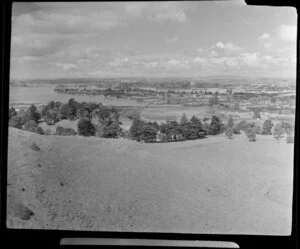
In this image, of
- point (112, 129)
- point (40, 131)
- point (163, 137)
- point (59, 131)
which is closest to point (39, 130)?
point (40, 131)

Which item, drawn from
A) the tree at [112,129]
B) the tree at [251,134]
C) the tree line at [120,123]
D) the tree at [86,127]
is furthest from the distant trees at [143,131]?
the tree at [251,134]

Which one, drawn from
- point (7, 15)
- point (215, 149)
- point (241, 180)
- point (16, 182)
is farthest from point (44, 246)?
point (241, 180)

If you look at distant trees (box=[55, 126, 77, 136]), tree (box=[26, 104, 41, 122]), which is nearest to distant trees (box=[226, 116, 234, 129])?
distant trees (box=[55, 126, 77, 136])

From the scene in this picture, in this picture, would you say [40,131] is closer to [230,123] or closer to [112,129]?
[112,129]

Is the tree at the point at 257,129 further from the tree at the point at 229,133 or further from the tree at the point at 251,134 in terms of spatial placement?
the tree at the point at 229,133

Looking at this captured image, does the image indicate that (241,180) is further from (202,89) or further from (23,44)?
(23,44)

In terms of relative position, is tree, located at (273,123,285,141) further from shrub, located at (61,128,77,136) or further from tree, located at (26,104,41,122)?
tree, located at (26,104,41,122)

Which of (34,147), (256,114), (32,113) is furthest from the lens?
(34,147)
